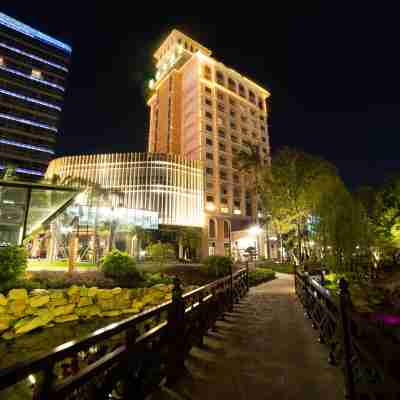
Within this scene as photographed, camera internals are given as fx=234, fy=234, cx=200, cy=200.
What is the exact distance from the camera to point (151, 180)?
127 ft

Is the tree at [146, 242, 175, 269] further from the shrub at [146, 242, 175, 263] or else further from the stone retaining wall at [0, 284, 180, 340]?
the stone retaining wall at [0, 284, 180, 340]

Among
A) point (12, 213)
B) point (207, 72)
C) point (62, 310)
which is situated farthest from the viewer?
point (207, 72)

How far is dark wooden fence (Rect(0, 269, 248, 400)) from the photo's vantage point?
5.03ft

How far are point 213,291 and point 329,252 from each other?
8258 millimetres

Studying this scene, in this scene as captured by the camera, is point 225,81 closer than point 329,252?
No

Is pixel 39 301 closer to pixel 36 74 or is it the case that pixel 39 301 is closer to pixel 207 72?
Result: pixel 207 72

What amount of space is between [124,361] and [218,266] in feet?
44.7

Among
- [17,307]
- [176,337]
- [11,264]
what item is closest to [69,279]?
[11,264]

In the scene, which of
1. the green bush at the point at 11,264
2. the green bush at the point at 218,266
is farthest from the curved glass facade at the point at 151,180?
the green bush at the point at 11,264

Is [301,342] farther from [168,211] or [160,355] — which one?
[168,211]

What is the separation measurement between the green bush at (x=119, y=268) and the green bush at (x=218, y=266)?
4822 millimetres

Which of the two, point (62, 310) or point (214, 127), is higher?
point (214, 127)

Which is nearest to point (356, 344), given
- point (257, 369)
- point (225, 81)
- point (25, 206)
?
point (257, 369)

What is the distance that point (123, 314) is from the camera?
565 cm
